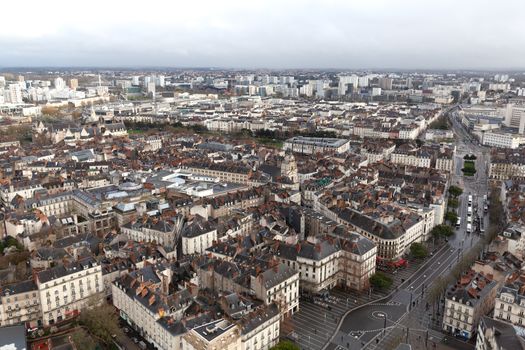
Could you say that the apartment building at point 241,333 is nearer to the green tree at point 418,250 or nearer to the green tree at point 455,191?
the green tree at point 418,250

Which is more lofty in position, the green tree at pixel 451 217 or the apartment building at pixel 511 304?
the apartment building at pixel 511 304

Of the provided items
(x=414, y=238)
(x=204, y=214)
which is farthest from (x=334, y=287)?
(x=204, y=214)

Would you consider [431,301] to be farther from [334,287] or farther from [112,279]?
[112,279]

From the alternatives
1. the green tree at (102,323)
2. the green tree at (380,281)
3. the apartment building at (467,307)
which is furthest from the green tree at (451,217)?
the green tree at (102,323)

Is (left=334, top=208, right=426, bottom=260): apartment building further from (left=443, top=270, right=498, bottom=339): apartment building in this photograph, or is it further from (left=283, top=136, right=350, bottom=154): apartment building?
(left=283, top=136, right=350, bottom=154): apartment building

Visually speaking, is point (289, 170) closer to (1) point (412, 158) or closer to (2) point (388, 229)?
(2) point (388, 229)
